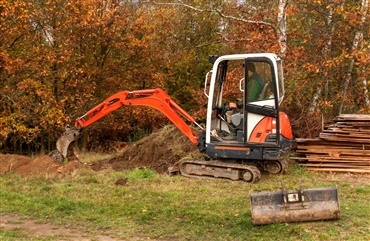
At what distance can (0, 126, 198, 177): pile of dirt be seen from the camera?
461 inches

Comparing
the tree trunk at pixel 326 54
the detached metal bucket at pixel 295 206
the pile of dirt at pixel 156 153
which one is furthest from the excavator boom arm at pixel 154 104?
the tree trunk at pixel 326 54

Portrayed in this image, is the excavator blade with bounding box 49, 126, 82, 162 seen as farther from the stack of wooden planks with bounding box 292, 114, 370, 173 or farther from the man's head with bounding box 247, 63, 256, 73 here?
the stack of wooden planks with bounding box 292, 114, 370, 173

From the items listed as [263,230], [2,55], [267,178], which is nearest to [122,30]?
[2,55]

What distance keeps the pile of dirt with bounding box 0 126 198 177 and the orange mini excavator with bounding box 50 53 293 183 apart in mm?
1652

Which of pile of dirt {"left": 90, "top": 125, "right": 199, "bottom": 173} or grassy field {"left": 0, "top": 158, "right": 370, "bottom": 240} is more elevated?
pile of dirt {"left": 90, "top": 125, "right": 199, "bottom": 173}

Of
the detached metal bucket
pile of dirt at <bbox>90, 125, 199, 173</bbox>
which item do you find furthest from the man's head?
the detached metal bucket

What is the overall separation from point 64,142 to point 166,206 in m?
5.07

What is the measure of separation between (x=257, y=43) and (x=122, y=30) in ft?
23.8

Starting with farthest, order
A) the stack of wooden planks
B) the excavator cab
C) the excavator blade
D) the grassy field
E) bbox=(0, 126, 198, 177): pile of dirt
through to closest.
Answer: the excavator blade < bbox=(0, 126, 198, 177): pile of dirt < the stack of wooden planks < the excavator cab < the grassy field

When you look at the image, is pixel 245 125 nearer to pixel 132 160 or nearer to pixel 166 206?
pixel 166 206

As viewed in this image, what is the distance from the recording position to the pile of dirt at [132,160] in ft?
38.4

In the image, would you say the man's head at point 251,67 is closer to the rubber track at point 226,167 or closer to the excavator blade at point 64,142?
the rubber track at point 226,167

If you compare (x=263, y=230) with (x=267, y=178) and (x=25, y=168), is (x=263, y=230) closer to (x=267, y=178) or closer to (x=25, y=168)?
(x=267, y=178)

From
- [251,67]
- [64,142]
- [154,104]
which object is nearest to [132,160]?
[64,142]
